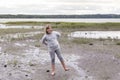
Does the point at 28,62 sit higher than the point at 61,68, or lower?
lower

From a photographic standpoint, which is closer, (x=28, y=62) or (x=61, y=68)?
(x=61, y=68)

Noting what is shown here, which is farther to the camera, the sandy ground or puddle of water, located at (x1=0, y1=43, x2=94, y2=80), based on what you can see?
puddle of water, located at (x1=0, y1=43, x2=94, y2=80)

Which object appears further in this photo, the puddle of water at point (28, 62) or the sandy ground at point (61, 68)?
the puddle of water at point (28, 62)

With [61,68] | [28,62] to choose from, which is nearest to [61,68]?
[61,68]

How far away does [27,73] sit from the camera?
13.4 meters

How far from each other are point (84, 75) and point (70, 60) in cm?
396

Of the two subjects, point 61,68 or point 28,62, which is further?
point 28,62

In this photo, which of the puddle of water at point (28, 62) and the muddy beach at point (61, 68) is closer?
the muddy beach at point (61, 68)

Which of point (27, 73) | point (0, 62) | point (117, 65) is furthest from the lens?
point (0, 62)

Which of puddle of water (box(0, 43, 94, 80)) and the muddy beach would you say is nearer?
the muddy beach

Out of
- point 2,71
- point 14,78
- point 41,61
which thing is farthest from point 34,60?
point 14,78

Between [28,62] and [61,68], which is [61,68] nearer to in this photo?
[61,68]

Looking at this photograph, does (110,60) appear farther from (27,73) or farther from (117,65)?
(27,73)

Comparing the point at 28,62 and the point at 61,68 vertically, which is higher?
the point at 61,68
